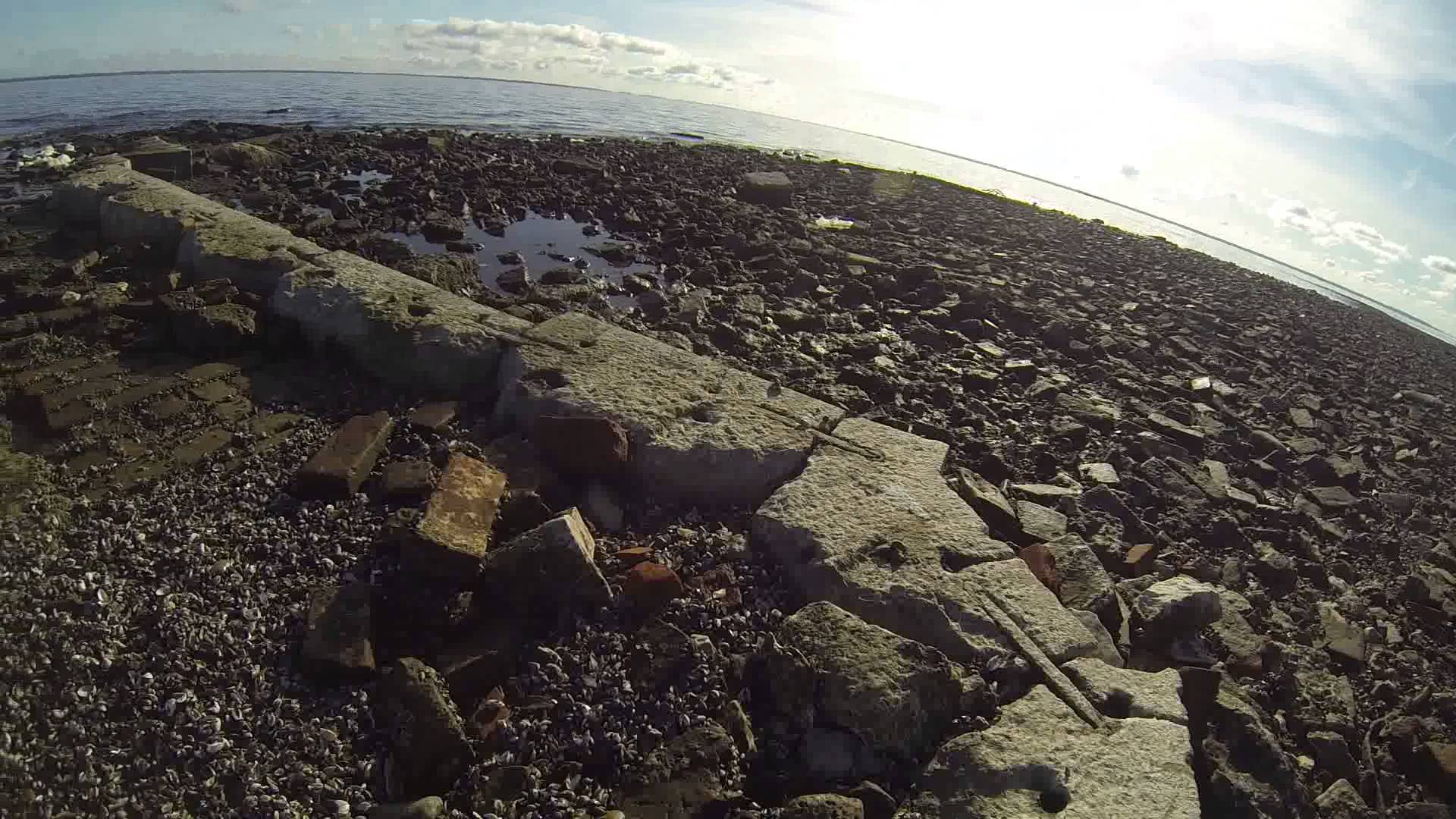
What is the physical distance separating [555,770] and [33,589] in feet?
7.81

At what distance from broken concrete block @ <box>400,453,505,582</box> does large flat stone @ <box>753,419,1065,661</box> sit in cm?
146

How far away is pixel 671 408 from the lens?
14.4 ft

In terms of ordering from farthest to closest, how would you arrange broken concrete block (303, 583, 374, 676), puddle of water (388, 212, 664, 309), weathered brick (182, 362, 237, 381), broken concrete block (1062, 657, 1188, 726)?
puddle of water (388, 212, 664, 309) < weathered brick (182, 362, 237, 381) < broken concrete block (1062, 657, 1188, 726) < broken concrete block (303, 583, 374, 676)

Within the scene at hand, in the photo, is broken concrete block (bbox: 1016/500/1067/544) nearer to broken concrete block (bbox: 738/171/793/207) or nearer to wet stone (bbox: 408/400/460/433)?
wet stone (bbox: 408/400/460/433)

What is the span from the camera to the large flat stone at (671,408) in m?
4.09

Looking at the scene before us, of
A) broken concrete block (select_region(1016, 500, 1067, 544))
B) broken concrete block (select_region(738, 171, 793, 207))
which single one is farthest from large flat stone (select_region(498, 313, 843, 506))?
broken concrete block (select_region(738, 171, 793, 207))

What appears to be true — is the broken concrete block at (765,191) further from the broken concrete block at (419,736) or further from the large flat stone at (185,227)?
the broken concrete block at (419,736)

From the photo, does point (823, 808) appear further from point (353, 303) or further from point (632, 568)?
point (353, 303)

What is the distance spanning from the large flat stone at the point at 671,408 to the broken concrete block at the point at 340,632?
155 cm

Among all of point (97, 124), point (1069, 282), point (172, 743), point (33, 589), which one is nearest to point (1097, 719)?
point (172, 743)

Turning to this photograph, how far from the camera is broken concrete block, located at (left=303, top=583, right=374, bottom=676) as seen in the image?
2762 millimetres

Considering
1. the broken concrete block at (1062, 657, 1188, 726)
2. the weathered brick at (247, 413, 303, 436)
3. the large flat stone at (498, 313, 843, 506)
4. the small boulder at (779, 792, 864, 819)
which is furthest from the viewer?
the weathered brick at (247, 413, 303, 436)

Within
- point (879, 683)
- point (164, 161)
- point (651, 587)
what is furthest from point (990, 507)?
point (164, 161)

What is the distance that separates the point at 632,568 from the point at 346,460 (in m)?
1.81
